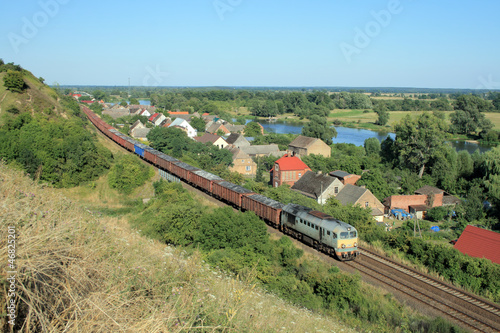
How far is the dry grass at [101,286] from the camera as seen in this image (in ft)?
21.0

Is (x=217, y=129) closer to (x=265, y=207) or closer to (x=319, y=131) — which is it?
(x=319, y=131)

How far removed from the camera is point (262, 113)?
152000 millimetres

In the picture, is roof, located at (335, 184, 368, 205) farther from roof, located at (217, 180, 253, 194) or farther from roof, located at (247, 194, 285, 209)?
roof, located at (247, 194, 285, 209)

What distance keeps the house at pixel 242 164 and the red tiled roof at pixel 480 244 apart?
37034 millimetres

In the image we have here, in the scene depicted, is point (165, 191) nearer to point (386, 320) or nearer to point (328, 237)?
point (328, 237)

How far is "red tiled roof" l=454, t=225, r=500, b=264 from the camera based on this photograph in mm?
22328

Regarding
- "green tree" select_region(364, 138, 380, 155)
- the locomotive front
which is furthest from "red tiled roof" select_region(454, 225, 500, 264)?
"green tree" select_region(364, 138, 380, 155)

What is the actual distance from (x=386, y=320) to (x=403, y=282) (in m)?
4.17

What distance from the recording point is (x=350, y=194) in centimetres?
3831

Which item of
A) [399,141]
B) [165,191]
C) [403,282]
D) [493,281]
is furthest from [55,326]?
[399,141]

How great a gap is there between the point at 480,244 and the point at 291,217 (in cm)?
1280

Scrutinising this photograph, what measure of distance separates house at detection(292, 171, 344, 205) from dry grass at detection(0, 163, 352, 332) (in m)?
30.8

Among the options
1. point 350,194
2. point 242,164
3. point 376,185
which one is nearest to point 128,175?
point 242,164

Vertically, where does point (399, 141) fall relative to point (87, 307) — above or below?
below
